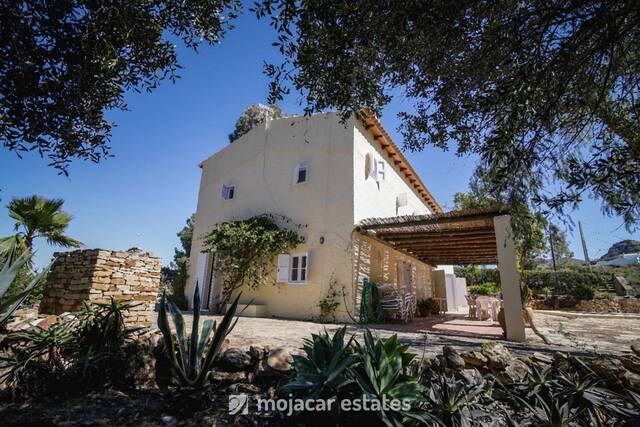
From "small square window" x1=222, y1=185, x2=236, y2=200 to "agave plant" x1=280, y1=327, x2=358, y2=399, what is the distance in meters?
10.4

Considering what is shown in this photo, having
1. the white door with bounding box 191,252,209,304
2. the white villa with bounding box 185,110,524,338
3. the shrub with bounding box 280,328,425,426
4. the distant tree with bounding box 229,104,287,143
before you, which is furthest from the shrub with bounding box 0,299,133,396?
the distant tree with bounding box 229,104,287,143

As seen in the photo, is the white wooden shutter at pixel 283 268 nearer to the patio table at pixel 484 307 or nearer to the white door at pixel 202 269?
the white door at pixel 202 269

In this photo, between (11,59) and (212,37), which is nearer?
(11,59)

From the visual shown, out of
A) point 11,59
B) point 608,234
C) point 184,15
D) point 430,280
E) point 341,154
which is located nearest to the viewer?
point 11,59

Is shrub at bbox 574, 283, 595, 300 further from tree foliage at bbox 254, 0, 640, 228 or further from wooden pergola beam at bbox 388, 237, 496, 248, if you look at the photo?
tree foliage at bbox 254, 0, 640, 228

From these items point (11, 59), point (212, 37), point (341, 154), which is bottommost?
point (11, 59)

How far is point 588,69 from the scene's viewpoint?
319 centimetres

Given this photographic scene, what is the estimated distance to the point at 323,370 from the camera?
96.1 inches

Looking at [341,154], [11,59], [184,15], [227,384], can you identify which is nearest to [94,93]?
[11,59]

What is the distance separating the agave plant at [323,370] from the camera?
234cm

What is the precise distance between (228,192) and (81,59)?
9.53 m

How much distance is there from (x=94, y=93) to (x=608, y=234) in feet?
18.3

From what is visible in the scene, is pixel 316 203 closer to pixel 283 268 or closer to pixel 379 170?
pixel 283 268

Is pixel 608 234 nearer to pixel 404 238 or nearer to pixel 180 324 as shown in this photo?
pixel 180 324
